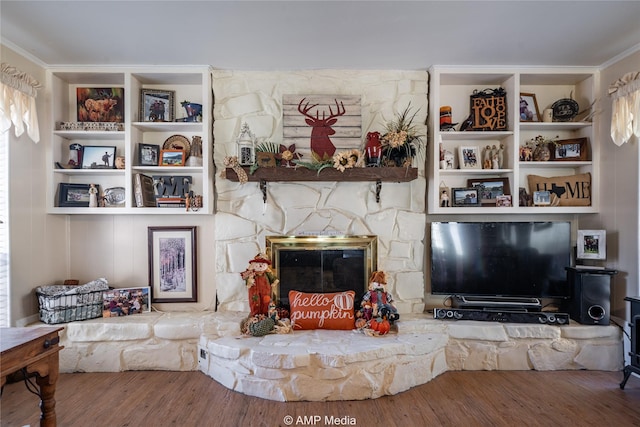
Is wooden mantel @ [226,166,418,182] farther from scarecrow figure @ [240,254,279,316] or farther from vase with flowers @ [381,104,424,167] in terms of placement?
scarecrow figure @ [240,254,279,316]

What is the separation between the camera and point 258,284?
8.86ft

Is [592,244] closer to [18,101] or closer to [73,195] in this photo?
[73,195]

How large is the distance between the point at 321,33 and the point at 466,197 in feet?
6.23

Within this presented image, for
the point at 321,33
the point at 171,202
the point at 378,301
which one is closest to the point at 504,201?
the point at 378,301

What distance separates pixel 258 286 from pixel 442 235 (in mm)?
1702

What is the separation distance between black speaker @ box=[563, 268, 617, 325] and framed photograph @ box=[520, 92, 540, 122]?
1.44 m

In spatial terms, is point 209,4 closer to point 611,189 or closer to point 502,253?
point 502,253

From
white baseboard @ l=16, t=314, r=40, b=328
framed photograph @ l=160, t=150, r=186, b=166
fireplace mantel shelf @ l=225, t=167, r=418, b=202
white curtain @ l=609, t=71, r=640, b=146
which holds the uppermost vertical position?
white curtain @ l=609, t=71, r=640, b=146

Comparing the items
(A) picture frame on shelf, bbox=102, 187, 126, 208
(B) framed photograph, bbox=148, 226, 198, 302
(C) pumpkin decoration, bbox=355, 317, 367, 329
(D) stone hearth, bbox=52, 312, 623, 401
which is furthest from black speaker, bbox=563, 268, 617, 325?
(A) picture frame on shelf, bbox=102, 187, 126, 208

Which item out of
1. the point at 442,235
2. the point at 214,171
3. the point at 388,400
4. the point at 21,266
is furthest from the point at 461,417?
the point at 21,266

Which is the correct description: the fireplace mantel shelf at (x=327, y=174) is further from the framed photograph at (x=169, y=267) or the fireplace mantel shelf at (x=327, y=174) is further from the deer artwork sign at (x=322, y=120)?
the framed photograph at (x=169, y=267)

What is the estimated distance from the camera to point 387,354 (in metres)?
2.35

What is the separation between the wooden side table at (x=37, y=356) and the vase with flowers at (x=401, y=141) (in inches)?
102

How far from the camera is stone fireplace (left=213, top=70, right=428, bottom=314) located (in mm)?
2959
